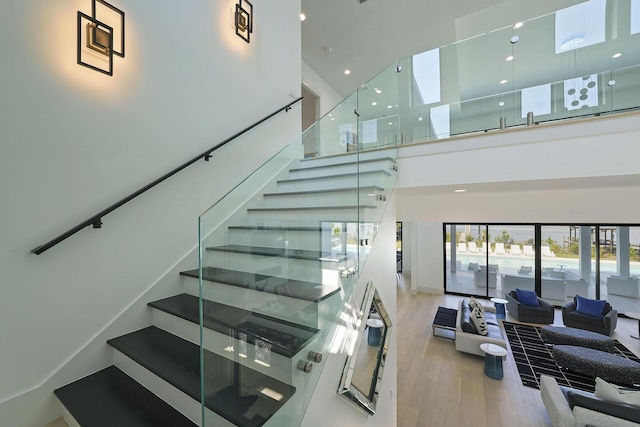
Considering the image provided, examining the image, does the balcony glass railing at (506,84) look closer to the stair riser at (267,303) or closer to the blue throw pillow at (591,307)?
the stair riser at (267,303)

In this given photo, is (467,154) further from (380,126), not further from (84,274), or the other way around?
(84,274)

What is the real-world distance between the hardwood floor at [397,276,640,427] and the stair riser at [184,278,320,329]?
374cm

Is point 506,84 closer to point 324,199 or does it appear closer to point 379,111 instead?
point 379,111

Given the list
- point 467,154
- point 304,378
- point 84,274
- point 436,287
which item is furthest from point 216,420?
point 436,287

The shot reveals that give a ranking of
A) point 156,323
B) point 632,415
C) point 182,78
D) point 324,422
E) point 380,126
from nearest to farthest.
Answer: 1. point 324,422
2. point 156,323
3. point 182,78
4. point 632,415
5. point 380,126

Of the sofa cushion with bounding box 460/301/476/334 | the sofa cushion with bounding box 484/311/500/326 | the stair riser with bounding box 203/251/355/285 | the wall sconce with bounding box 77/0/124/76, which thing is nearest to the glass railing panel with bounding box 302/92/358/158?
the stair riser with bounding box 203/251/355/285

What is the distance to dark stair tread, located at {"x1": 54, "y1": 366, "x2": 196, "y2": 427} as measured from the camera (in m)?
1.46

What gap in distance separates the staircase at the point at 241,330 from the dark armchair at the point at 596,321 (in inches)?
303

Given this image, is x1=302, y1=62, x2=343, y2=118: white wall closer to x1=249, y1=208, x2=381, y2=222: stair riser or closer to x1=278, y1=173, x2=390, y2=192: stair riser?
x1=278, y1=173, x2=390, y2=192: stair riser

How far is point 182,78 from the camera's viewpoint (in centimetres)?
266

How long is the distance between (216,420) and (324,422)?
103cm

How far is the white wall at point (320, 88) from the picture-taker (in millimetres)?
6867

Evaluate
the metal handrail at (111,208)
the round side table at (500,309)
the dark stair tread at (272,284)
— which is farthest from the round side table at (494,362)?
the metal handrail at (111,208)

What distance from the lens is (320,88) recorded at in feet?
24.4
